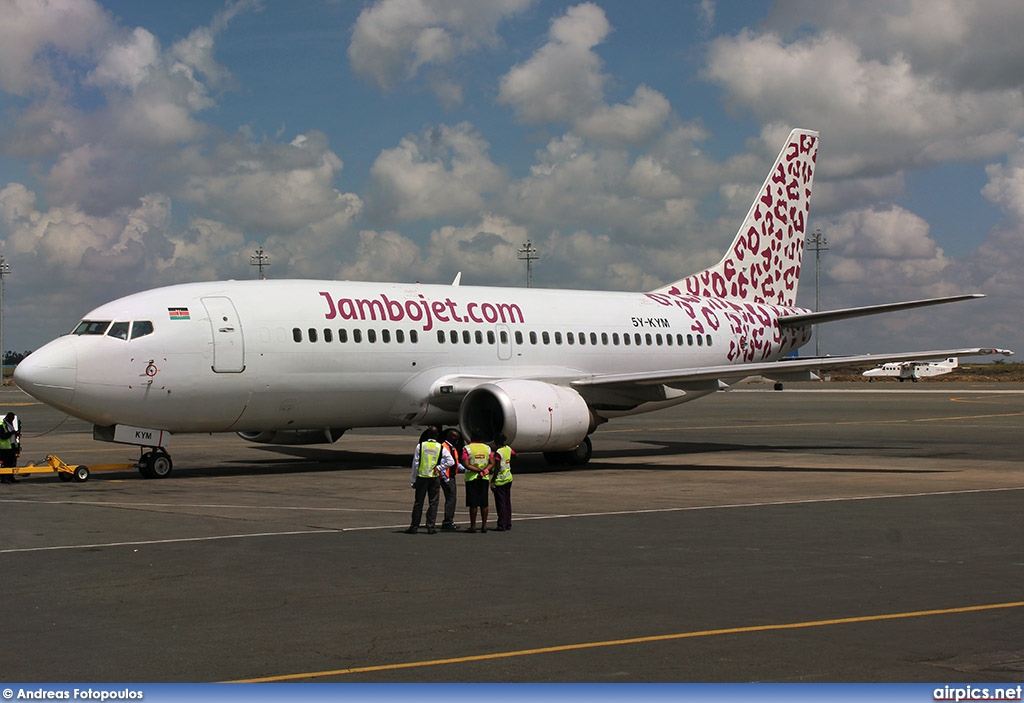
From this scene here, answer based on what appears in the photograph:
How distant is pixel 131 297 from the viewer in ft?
87.5

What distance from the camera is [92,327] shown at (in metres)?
25.8

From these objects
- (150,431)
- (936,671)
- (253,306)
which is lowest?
(936,671)

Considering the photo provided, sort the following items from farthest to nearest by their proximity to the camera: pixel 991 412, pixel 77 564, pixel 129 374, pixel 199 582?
pixel 991 412
pixel 129 374
pixel 77 564
pixel 199 582

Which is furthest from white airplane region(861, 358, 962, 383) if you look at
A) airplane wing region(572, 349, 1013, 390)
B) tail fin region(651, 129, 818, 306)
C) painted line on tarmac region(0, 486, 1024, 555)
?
painted line on tarmac region(0, 486, 1024, 555)

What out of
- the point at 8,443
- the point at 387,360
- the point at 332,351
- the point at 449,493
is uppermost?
the point at 332,351

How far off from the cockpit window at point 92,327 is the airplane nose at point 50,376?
94cm

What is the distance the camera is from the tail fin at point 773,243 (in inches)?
1526

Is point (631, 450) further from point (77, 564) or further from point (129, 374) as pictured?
point (77, 564)

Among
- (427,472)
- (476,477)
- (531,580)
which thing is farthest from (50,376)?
(531,580)

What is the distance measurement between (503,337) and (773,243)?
12.1 metres

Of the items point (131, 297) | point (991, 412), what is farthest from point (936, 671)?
point (991, 412)

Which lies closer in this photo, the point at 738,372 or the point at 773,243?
the point at 738,372

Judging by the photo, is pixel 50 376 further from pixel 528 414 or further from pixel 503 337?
pixel 503 337

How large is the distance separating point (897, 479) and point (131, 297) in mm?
16441
